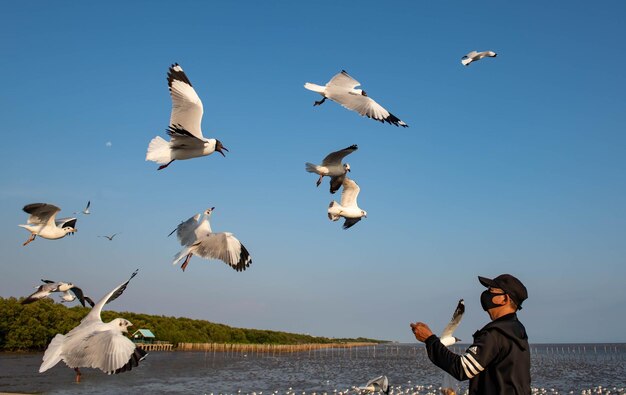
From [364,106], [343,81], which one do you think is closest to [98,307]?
[364,106]

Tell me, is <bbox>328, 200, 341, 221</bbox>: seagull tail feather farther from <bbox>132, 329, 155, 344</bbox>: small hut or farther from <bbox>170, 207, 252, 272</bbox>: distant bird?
<bbox>132, 329, 155, 344</bbox>: small hut

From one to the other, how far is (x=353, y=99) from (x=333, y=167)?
4.52 ft

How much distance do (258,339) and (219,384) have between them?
78.4 m

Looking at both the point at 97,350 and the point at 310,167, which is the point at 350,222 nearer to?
the point at 310,167

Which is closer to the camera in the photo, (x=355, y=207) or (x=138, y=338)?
(x=355, y=207)

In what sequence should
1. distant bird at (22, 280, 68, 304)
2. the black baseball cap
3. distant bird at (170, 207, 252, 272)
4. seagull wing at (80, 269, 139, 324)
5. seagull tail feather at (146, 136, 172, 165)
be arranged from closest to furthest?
the black baseball cap → seagull wing at (80, 269, 139, 324) → seagull tail feather at (146, 136, 172, 165) → distant bird at (170, 207, 252, 272) → distant bird at (22, 280, 68, 304)

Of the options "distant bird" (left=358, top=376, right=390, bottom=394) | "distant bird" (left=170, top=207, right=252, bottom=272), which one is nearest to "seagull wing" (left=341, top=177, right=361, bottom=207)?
"distant bird" (left=170, top=207, right=252, bottom=272)

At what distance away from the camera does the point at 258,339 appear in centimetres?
11019

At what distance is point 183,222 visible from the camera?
10336 mm

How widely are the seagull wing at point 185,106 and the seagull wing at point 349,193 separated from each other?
366 cm

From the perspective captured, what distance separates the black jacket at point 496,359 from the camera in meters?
3.53

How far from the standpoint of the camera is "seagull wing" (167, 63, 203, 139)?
997cm

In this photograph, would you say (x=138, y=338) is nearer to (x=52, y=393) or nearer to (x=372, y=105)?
(x=52, y=393)

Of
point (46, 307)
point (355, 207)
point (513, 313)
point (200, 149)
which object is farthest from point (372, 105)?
point (46, 307)
